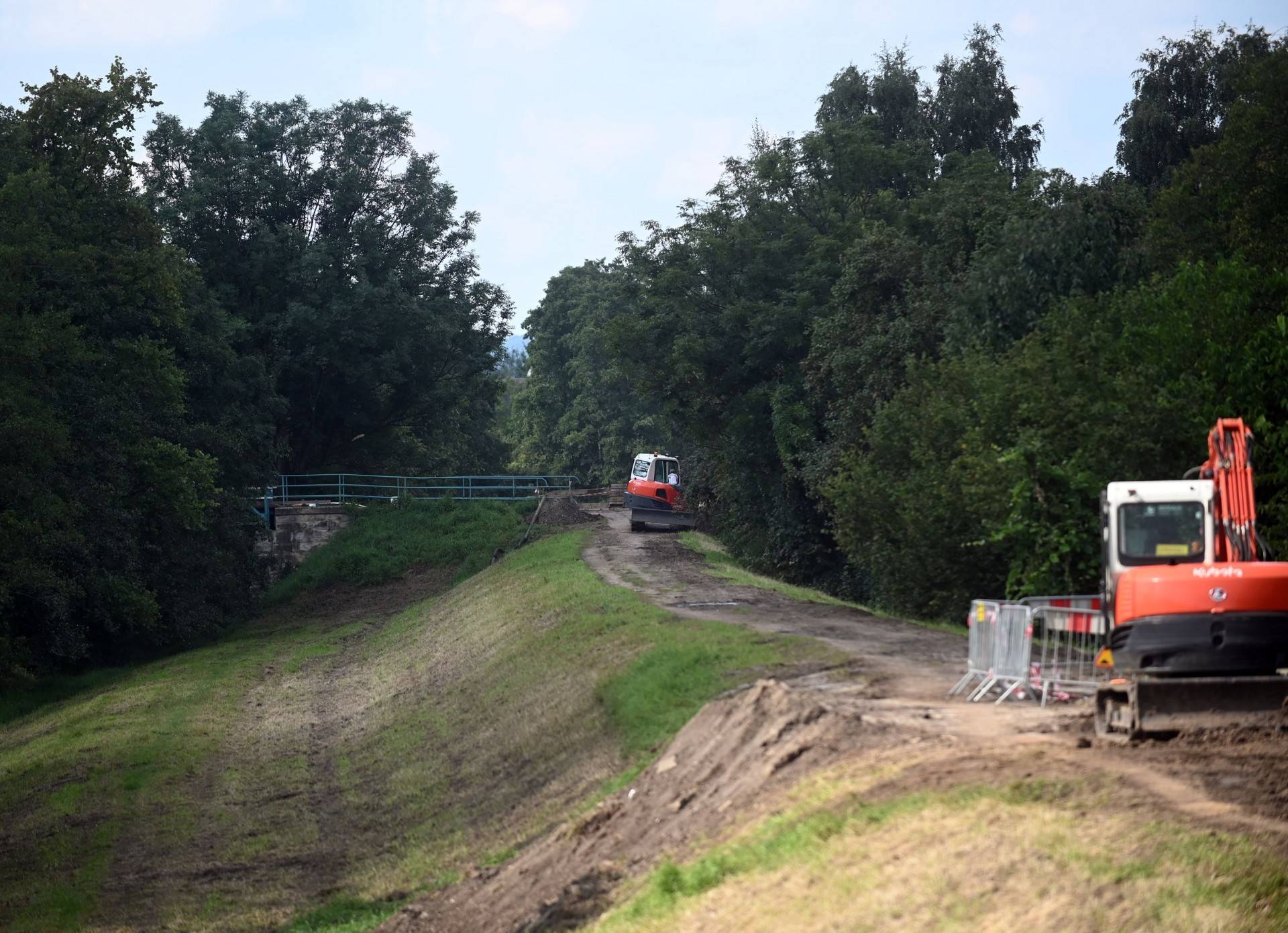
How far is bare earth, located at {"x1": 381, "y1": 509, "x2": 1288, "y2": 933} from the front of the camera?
10.4 metres

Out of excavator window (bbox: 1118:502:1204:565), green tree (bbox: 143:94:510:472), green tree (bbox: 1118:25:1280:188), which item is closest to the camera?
excavator window (bbox: 1118:502:1204:565)

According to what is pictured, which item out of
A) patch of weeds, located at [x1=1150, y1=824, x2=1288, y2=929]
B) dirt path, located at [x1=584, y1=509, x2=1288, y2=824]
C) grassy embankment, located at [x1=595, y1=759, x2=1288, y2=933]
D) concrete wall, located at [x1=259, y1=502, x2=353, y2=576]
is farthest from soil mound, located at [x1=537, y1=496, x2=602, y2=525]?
patch of weeds, located at [x1=1150, y1=824, x2=1288, y2=929]

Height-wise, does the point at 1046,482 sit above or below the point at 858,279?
below

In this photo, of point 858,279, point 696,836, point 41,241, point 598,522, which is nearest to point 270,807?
point 696,836

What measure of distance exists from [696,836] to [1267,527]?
13.9m

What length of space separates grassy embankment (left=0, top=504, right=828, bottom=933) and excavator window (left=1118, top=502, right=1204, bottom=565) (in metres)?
5.06

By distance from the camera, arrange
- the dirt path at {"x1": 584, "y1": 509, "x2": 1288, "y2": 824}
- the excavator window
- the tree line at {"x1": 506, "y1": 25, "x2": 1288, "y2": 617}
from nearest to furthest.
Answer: the dirt path at {"x1": 584, "y1": 509, "x2": 1288, "y2": 824}
the excavator window
the tree line at {"x1": 506, "y1": 25, "x2": 1288, "y2": 617}

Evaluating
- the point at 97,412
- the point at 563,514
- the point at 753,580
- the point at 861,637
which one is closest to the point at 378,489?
the point at 563,514

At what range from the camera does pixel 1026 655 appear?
1515 cm

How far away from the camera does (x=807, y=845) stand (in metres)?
10.0

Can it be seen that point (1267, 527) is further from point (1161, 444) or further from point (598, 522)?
point (598, 522)

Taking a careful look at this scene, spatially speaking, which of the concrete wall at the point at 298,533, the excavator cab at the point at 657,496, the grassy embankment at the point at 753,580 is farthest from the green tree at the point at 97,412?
the grassy embankment at the point at 753,580

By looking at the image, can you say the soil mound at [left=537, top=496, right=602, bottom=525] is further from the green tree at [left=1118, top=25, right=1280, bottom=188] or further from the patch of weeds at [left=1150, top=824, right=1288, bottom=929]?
the patch of weeds at [left=1150, top=824, right=1288, bottom=929]

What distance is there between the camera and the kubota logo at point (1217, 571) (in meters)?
13.0
